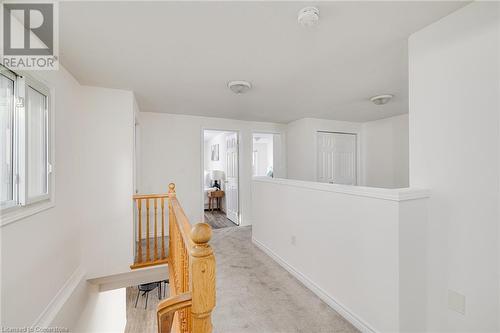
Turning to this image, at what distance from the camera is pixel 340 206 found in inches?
78.0

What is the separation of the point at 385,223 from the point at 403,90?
7.37 feet

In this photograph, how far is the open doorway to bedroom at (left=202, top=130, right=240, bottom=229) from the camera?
16.2ft

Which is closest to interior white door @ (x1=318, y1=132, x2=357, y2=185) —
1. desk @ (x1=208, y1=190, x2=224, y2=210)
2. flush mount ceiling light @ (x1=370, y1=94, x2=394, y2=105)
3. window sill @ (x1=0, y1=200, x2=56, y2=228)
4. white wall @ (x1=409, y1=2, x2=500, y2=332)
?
flush mount ceiling light @ (x1=370, y1=94, x2=394, y2=105)

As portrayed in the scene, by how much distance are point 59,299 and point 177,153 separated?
262 centimetres

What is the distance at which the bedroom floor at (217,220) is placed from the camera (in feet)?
15.8

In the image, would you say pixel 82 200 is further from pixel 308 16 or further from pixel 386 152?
pixel 386 152

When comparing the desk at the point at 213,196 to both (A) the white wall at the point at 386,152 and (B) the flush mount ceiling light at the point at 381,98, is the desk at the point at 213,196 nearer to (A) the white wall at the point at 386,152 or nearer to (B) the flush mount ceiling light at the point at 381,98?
(A) the white wall at the point at 386,152

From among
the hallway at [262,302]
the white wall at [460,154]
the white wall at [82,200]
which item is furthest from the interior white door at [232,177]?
the white wall at [460,154]

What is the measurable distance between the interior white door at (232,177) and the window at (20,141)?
3298 millimetres

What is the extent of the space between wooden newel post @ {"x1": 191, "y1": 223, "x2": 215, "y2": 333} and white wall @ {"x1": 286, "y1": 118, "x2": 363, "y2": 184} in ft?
12.6

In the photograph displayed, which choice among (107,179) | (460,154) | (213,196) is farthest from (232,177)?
(460,154)

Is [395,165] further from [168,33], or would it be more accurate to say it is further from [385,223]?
[168,33]

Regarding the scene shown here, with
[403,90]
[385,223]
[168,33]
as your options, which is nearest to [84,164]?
[168,33]

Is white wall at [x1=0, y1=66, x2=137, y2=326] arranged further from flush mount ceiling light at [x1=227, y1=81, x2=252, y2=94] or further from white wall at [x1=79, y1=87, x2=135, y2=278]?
flush mount ceiling light at [x1=227, y1=81, x2=252, y2=94]
